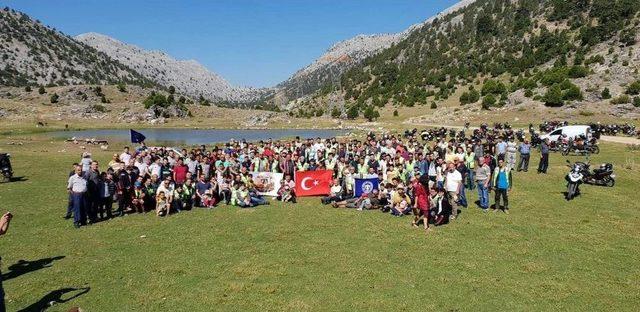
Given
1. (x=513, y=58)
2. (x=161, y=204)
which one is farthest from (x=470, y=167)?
(x=513, y=58)

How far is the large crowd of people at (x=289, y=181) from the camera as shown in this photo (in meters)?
18.4

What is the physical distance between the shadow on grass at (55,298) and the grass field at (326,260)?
2.8 inches

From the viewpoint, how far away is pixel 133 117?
111500 millimetres

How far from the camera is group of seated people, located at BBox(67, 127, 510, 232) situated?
739 inches

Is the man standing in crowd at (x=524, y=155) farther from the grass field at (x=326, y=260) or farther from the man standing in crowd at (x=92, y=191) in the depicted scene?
the man standing in crowd at (x=92, y=191)

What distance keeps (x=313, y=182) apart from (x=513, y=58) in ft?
396

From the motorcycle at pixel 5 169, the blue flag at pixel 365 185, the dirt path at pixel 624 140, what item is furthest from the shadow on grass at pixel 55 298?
the dirt path at pixel 624 140

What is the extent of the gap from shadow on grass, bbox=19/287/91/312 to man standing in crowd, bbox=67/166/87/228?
255 inches

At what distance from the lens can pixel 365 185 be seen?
72.6 feet

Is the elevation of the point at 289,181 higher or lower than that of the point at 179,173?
lower

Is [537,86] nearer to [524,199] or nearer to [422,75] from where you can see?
Answer: [422,75]

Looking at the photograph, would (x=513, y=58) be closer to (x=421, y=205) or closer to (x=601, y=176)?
(x=601, y=176)

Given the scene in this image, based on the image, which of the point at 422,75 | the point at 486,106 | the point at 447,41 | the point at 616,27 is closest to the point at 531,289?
the point at 486,106

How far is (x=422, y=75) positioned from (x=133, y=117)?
8953 centimetres
